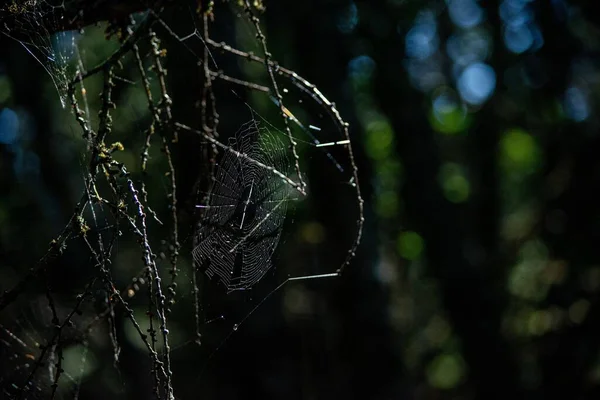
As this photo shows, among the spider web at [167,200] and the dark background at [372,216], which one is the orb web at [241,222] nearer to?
the spider web at [167,200]

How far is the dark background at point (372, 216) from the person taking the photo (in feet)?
19.3

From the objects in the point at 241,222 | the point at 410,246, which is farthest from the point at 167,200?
the point at 410,246

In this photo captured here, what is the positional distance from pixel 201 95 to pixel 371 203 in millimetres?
4788

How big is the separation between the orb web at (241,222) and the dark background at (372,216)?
4.85 feet

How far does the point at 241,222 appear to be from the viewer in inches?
99.4

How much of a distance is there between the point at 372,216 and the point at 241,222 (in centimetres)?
385

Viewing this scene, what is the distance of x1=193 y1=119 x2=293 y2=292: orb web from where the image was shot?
236 centimetres

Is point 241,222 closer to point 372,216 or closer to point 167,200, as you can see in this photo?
point 167,200

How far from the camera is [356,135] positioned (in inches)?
250

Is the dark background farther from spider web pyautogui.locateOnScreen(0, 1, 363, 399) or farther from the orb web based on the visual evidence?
the orb web

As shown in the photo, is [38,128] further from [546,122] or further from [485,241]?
[546,122]

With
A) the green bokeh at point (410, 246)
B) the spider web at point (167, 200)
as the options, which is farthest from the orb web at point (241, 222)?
the green bokeh at point (410, 246)

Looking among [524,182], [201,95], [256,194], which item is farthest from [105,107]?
[524,182]

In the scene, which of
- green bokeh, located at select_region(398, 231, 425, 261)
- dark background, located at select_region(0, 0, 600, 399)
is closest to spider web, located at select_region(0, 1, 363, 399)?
dark background, located at select_region(0, 0, 600, 399)
